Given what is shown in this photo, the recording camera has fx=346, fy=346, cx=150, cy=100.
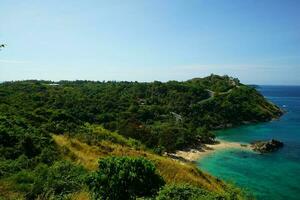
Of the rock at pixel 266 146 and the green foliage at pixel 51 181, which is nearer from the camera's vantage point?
the green foliage at pixel 51 181

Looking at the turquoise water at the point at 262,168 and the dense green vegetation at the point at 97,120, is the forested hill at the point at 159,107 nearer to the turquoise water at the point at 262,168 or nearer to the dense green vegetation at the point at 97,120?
the dense green vegetation at the point at 97,120

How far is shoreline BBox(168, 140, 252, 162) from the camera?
214 feet

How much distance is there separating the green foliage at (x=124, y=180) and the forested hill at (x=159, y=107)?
154ft

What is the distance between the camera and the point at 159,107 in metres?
112

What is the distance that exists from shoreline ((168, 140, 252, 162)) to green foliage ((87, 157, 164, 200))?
4720 centimetres

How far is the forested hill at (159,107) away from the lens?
7549cm

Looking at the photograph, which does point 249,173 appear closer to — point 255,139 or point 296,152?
point 296,152

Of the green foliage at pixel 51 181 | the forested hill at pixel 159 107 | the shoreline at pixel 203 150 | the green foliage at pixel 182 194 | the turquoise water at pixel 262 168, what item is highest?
the green foliage at pixel 182 194

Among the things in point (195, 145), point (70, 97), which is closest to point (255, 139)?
point (195, 145)

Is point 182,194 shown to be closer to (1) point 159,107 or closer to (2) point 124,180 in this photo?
(2) point 124,180

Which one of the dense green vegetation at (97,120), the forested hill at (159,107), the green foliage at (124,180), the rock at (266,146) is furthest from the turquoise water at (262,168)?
the green foliage at (124,180)

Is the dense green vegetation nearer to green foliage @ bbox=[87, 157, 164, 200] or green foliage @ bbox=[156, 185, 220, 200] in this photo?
green foliage @ bbox=[87, 157, 164, 200]

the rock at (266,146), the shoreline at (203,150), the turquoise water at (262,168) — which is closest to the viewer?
the turquoise water at (262,168)

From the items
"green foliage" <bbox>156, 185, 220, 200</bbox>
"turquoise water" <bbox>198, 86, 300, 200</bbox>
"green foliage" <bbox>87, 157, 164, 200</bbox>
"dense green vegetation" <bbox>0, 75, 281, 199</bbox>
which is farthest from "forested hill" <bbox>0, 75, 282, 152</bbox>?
"green foliage" <bbox>156, 185, 220, 200</bbox>
